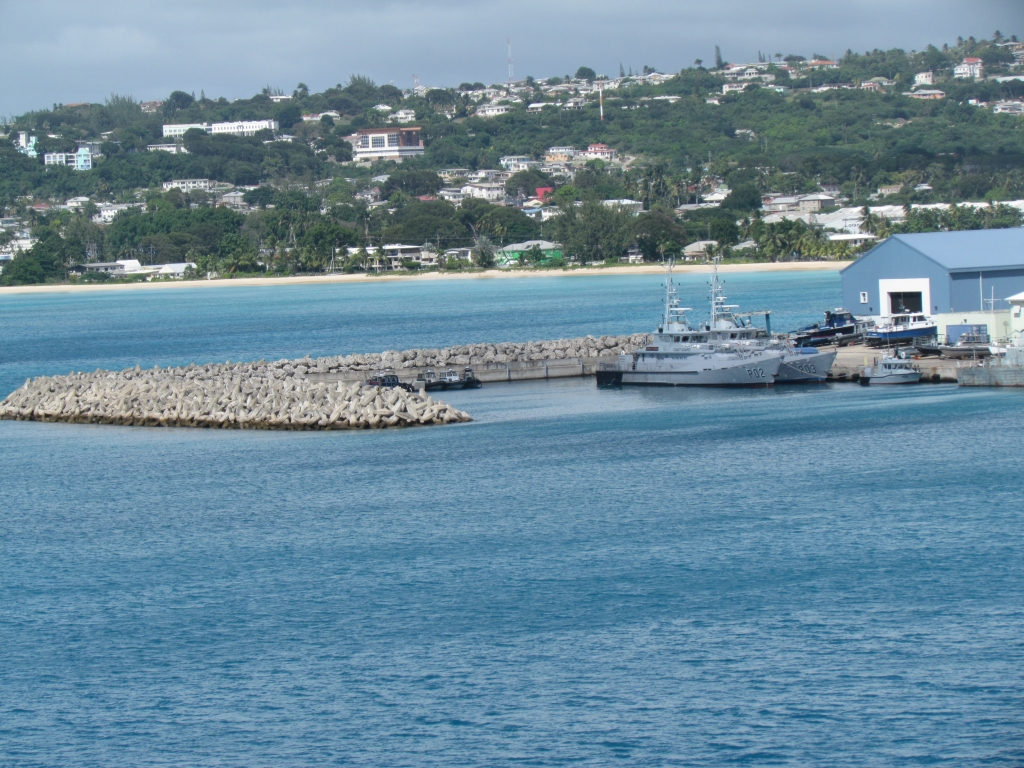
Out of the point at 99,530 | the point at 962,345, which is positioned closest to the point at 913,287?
the point at 962,345

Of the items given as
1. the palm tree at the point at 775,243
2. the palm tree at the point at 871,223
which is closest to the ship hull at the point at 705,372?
the palm tree at the point at 775,243

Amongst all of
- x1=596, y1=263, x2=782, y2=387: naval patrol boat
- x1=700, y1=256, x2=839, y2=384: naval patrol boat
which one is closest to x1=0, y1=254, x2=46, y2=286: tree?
x1=596, y1=263, x2=782, y2=387: naval patrol boat

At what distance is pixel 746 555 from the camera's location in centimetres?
2253

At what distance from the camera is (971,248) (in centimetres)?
4725

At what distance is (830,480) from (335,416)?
50.9ft

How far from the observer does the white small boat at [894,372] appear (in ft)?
135

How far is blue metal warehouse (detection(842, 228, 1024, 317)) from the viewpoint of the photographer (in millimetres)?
45438

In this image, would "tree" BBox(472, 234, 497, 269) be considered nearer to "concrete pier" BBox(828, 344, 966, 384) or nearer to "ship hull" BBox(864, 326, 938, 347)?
"concrete pier" BBox(828, 344, 966, 384)

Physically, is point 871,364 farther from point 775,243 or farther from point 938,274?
point 775,243

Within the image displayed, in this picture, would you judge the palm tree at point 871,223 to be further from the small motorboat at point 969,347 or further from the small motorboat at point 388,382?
the small motorboat at point 388,382

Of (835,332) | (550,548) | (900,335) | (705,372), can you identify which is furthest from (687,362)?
(550,548)

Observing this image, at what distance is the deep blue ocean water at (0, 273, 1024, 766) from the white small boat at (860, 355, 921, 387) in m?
0.78

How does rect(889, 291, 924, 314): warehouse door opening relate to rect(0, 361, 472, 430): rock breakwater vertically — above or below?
above

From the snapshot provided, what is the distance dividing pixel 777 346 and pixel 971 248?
8.43 metres
